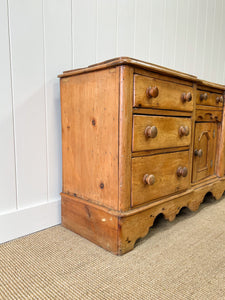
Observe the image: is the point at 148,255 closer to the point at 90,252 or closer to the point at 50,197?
the point at 90,252

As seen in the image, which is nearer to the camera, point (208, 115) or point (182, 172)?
point (182, 172)

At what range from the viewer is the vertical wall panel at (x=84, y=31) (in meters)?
1.21

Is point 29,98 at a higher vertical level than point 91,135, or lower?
higher

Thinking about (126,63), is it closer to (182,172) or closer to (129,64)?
(129,64)

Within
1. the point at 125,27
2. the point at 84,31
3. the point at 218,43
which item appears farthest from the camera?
the point at 218,43

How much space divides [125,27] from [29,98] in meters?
0.82

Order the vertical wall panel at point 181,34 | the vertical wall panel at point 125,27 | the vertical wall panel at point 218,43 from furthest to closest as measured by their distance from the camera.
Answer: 1. the vertical wall panel at point 218,43
2. the vertical wall panel at point 181,34
3. the vertical wall panel at point 125,27

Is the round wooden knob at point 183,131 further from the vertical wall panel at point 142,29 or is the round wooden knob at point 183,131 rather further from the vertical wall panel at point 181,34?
the vertical wall panel at point 181,34

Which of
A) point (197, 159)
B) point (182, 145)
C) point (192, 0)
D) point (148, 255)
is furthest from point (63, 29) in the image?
point (192, 0)

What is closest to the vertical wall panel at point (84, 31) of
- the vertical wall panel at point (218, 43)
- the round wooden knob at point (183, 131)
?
the round wooden knob at point (183, 131)

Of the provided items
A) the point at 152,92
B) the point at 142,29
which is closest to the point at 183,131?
the point at 152,92

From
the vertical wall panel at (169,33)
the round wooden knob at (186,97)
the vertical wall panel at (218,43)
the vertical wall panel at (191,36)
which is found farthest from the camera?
the vertical wall panel at (218,43)

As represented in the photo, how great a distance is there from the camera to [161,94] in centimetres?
99

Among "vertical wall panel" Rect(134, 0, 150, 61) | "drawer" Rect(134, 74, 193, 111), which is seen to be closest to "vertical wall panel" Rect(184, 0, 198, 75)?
"vertical wall panel" Rect(134, 0, 150, 61)
